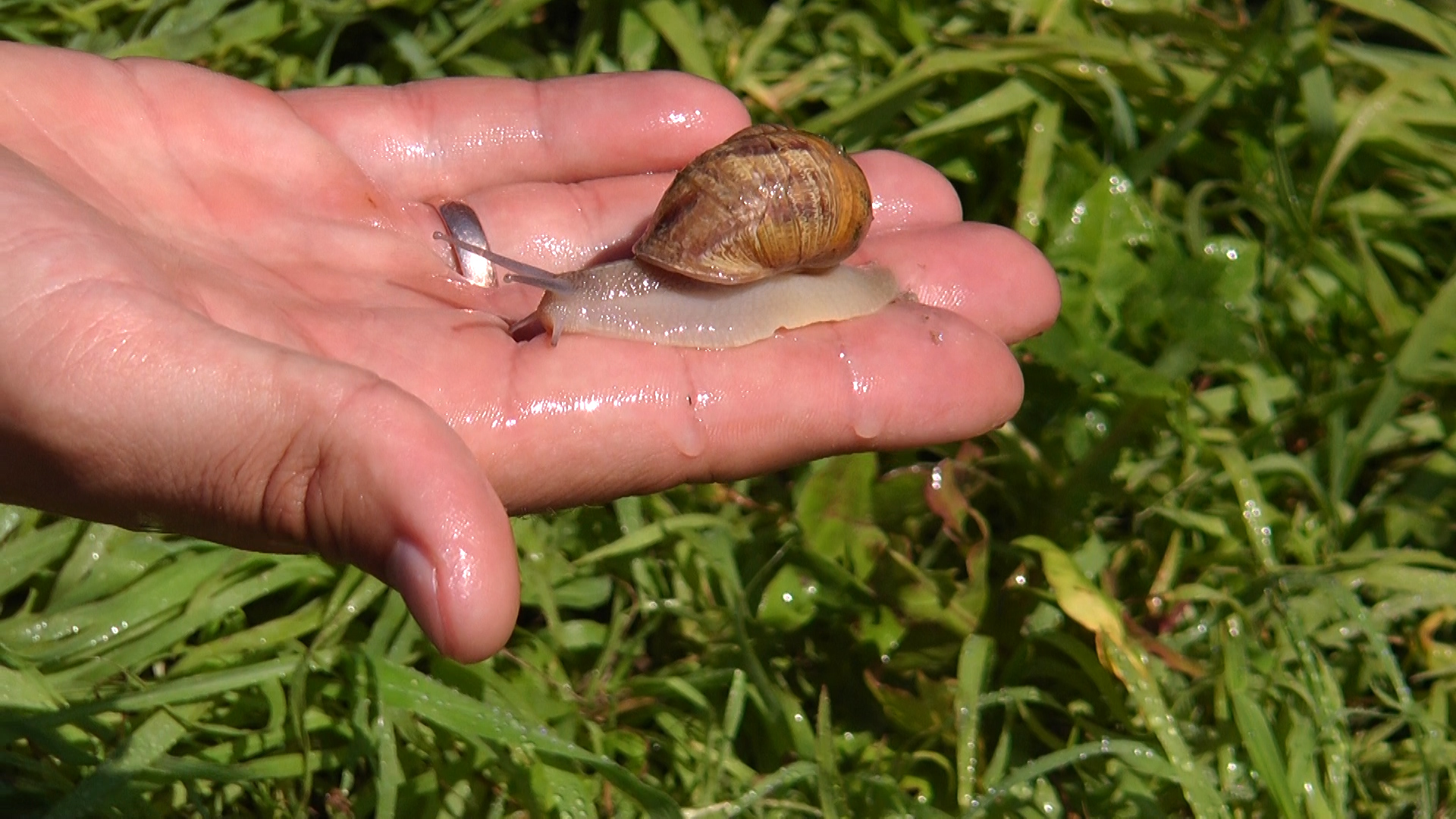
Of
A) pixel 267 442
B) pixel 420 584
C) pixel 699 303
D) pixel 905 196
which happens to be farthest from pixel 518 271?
pixel 420 584

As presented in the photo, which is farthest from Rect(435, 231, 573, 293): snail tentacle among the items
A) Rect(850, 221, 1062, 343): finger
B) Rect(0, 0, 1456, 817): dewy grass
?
Rect(850, 221, 1062, 343): finger

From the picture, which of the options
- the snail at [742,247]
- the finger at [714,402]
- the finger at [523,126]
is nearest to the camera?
the finger at [714,402]

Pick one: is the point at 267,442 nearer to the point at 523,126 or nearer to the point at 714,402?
the point at 714,402

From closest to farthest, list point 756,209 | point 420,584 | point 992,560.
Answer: point 420,584 < point 756,209 < point 992,560

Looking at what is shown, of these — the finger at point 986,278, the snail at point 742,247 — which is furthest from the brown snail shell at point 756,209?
the finger at point 986,278

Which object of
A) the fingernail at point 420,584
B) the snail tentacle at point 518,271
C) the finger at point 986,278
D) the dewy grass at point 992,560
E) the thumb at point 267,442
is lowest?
the dewy grass at point 992,560

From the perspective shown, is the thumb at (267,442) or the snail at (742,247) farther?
the snail at (742,247)

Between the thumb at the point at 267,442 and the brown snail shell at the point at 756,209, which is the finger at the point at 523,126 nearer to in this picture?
the brown snail shell at the point at 756,209
